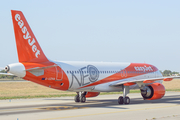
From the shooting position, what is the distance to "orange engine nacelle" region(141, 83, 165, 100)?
27.9 meters

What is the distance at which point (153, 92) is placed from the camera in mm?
27984

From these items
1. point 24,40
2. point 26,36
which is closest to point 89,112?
point 24,40

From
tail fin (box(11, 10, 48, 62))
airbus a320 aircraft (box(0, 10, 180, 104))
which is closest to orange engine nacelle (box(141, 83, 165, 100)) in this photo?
airbus a320 aircraft (box(0, 10, 180, 104))

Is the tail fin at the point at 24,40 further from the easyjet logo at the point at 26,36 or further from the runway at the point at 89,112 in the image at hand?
the runway at the point at 89,112

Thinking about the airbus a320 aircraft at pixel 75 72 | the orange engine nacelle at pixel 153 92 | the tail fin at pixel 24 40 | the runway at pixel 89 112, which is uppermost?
the tail fin at pixel 24 40

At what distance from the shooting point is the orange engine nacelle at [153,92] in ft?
91.6

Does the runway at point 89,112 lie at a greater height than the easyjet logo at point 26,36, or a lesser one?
lesser

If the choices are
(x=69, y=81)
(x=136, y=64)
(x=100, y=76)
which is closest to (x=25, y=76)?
(x=69, y=81)

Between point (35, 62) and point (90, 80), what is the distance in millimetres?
6044

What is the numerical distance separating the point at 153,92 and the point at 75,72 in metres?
8.17

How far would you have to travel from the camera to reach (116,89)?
28.4 meters

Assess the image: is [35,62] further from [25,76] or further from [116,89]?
[116,89]

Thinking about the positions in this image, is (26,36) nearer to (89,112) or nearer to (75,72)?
(75,72)

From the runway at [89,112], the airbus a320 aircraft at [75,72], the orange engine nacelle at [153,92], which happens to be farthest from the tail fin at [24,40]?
the orange engine nacelle at [153,92]
